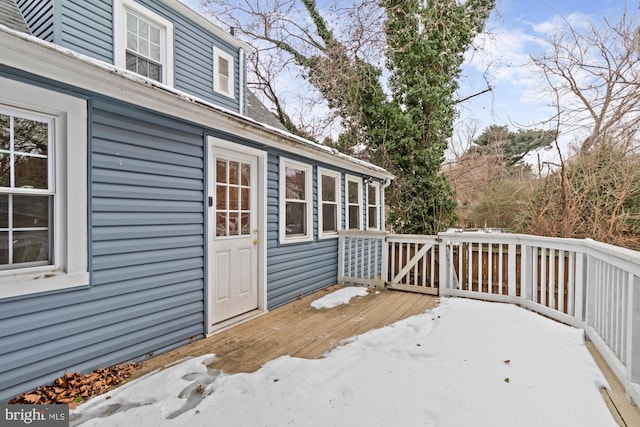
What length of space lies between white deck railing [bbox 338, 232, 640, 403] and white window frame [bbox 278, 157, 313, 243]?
1019mm

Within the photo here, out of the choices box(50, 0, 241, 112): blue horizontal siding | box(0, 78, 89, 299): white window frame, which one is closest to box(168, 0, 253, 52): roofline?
box(50, 0, 241, 112): blue horizontal siding

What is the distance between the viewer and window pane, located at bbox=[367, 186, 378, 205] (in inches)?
290

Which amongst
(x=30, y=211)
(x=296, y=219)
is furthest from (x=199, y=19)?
(x=30, y=211)

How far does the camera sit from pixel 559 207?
5.62m

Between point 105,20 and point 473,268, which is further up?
point 105,20

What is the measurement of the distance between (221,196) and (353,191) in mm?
3507

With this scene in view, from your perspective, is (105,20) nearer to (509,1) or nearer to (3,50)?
(3,50)

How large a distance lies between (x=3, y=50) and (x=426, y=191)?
8.65 metres

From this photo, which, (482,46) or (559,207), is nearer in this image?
(559,207)

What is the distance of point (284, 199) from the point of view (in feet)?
15.0

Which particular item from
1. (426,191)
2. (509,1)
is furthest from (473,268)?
(509,1)

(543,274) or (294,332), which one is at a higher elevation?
(543,274)

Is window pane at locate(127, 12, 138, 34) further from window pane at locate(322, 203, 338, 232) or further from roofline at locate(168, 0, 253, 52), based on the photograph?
window pane at locate(322, 203, 338, 232)

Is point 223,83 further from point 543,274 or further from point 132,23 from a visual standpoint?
point 543,274
